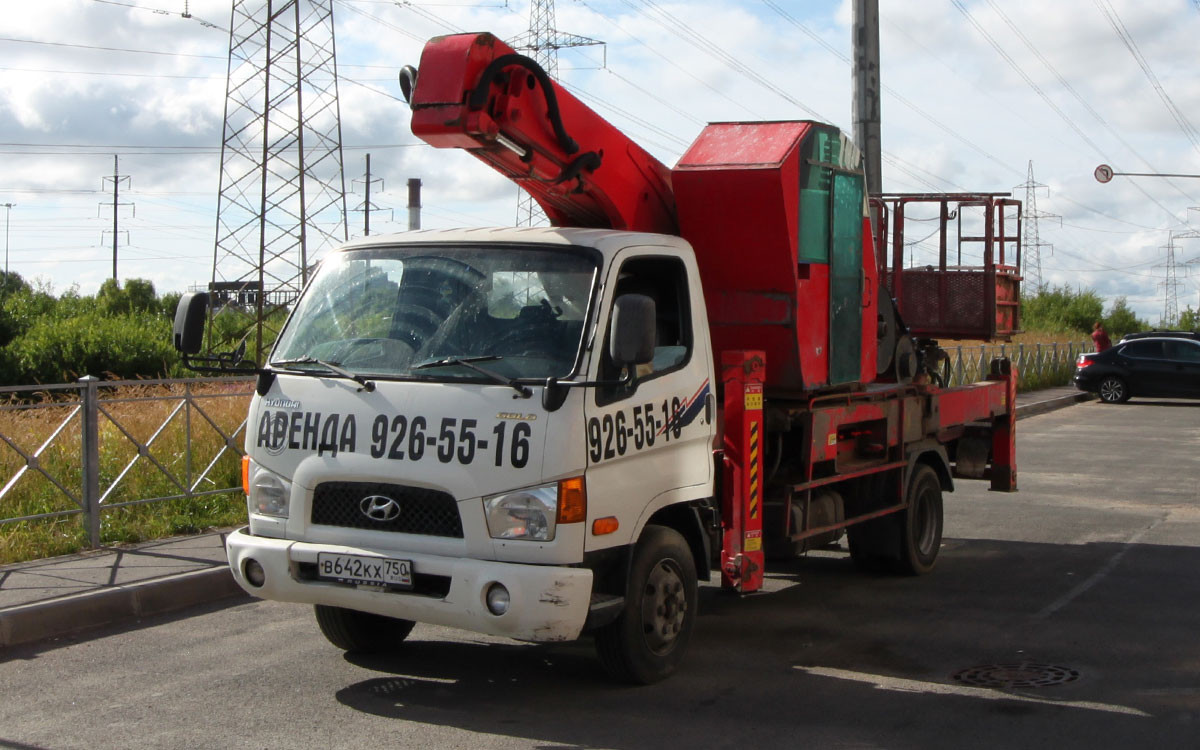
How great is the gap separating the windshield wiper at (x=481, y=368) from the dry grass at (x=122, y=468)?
15.5 feet

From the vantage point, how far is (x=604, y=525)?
17.9 feet

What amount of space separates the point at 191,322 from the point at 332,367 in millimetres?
824

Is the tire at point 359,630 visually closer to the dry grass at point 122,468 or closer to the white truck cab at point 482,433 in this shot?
the white truck cab at point 482,433

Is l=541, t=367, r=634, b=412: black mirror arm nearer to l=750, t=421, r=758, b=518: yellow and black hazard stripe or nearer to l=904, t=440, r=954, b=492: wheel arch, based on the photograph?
l=750, t=421, r=758, b=518: yellow and black hazard stripe

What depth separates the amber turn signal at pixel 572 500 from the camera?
5258 millimetres

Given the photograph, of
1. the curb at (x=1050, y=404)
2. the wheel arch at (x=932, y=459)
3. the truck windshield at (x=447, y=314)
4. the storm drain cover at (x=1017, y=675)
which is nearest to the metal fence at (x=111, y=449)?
the truck windshield at (x=447, y=314)

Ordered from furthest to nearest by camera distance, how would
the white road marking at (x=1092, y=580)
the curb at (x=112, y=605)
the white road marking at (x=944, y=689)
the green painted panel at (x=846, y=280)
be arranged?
the white road marking at (x=1092, y=580) → the green painted panel at (x=846, y=280) → the curb at (x=112, y=605) → the white road marking at (x=944, y=689)

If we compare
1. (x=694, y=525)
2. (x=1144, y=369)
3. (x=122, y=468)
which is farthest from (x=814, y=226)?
(x=1144, y=369)

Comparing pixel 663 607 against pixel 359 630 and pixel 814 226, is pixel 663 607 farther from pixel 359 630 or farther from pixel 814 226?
pixel 814 226

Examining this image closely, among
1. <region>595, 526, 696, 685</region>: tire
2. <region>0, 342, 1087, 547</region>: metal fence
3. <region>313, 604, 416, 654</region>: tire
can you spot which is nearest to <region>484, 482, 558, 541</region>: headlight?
<region>595, 526, 696, 685</region>: tire

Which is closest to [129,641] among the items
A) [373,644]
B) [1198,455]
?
[373,644]

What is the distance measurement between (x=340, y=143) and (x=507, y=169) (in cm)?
2761

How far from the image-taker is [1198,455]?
17.0 meters

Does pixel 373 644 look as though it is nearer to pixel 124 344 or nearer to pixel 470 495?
pixel 470 495
